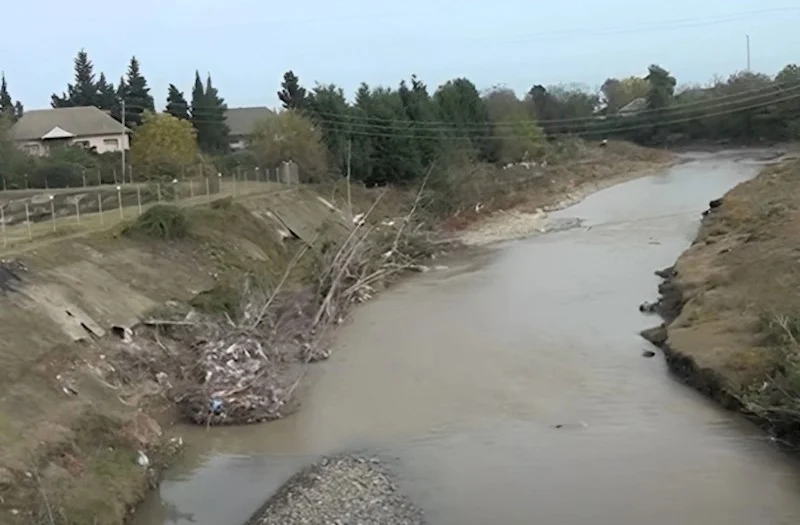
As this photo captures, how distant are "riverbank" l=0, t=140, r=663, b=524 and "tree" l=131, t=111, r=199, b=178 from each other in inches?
443

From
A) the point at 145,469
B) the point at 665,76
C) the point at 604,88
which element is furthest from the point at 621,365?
the point at 604,88

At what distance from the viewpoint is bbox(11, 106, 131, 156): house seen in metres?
69.2

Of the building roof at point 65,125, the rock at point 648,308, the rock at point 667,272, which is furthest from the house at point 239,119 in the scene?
the rock at point 648,308

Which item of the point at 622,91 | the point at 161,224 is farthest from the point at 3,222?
the point at 622,91

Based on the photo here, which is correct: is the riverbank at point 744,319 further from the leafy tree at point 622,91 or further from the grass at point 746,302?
the leafy tree at point 622,91

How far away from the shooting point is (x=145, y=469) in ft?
62.1

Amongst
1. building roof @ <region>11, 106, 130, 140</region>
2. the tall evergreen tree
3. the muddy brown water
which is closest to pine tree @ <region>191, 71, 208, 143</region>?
the tall evergreen tree

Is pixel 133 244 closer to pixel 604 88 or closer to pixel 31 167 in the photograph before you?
pixel 31 167

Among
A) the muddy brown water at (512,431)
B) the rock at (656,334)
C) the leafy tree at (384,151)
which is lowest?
the muddy brown water at (512,431)

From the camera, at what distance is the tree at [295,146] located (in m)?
55.6

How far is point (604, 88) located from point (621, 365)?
419 feet

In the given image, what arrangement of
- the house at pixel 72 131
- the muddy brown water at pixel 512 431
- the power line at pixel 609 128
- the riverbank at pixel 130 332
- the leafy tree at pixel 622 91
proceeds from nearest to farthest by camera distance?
the muddy brown water at pixel 512 431 → the riverbank at pixel 130 332 → the power line at pixel 609 128 → the house at pixel 72 131 → the leafy tree at pixel 622 91

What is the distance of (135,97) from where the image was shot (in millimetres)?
86062

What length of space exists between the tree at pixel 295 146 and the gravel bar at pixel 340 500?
37850 millimetres
